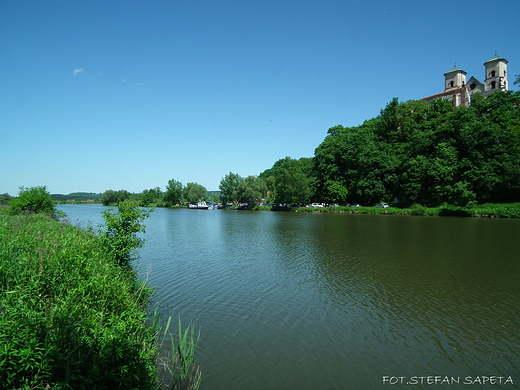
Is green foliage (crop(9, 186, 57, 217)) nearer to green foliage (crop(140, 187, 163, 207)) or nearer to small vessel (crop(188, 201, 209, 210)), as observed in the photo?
small vessel (crop(188, 201, 209, 210))

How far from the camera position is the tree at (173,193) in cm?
11612

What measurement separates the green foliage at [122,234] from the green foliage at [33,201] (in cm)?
1578

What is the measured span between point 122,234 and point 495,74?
10610 cm

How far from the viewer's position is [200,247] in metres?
23.1

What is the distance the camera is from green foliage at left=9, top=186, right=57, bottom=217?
1007 inches

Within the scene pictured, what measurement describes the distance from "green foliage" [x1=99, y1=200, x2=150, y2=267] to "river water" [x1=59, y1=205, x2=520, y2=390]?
189cm

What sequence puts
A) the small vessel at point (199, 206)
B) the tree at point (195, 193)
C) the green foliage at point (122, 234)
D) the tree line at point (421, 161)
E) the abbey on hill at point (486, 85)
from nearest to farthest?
1. the green foliage at point (122, 234)
2. the tree line at point (421, 161)
3. the abbey on hill at point (486, 85)
4. the small vessel at point (199, 206)
5. the tree at point (195, 193)

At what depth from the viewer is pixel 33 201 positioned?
2623cm

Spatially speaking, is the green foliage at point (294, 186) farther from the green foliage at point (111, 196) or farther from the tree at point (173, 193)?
the green foliage at point (111, 196)

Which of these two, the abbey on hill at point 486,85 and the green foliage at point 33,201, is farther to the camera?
the abbey on hill at point 486,85

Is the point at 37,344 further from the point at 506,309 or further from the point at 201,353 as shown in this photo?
the point at 506,309

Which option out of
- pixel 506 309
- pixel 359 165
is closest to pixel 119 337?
pixel 506 309

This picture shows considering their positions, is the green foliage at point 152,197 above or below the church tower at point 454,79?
below

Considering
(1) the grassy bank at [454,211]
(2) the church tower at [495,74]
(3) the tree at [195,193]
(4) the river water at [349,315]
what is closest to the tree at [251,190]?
(3) the tree at [195,193]
